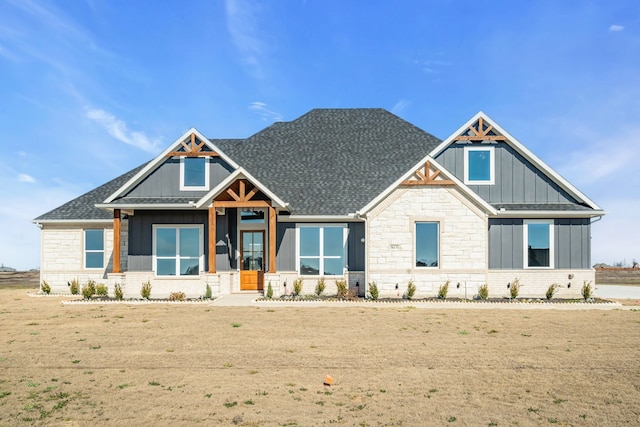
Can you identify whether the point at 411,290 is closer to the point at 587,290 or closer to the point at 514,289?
the point at 514,289

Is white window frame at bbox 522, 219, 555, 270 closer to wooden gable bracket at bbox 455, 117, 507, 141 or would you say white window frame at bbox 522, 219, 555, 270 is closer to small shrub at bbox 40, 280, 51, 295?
wooden gable bracket at bbox 455, 117, 507, 141

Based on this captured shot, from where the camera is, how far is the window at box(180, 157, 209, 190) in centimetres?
2109

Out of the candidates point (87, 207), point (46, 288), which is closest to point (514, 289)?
point (87, 207)

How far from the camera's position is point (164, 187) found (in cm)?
2102

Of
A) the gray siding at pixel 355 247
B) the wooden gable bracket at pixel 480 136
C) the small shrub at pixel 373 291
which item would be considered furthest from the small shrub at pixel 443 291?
the wooden gable bracket at pixel 480 136

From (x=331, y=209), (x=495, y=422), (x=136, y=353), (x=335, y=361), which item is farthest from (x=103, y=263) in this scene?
(x=495, y=422)

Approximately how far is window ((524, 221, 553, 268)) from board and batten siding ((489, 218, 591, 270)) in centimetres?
21

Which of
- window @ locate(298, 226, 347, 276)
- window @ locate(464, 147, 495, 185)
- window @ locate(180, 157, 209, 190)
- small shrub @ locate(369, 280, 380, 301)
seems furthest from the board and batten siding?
window @ locate(180, 157, 209, 190)

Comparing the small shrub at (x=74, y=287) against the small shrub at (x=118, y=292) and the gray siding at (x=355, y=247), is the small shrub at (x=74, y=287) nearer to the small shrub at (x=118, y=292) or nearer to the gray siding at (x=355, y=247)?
the small shrub at (x=118, y=292)

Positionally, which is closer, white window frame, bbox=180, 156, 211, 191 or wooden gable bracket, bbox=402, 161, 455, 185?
wooden gable bracket, bbox=402, 161, 455, 185

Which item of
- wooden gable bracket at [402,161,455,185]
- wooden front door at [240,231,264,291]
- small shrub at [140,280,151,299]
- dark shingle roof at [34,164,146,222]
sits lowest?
small shrub at [140,280,151,299]

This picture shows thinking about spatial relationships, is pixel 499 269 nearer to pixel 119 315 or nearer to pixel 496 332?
pixel 496 332

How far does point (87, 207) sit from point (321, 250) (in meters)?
12.2

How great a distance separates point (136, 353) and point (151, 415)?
4073 mm
